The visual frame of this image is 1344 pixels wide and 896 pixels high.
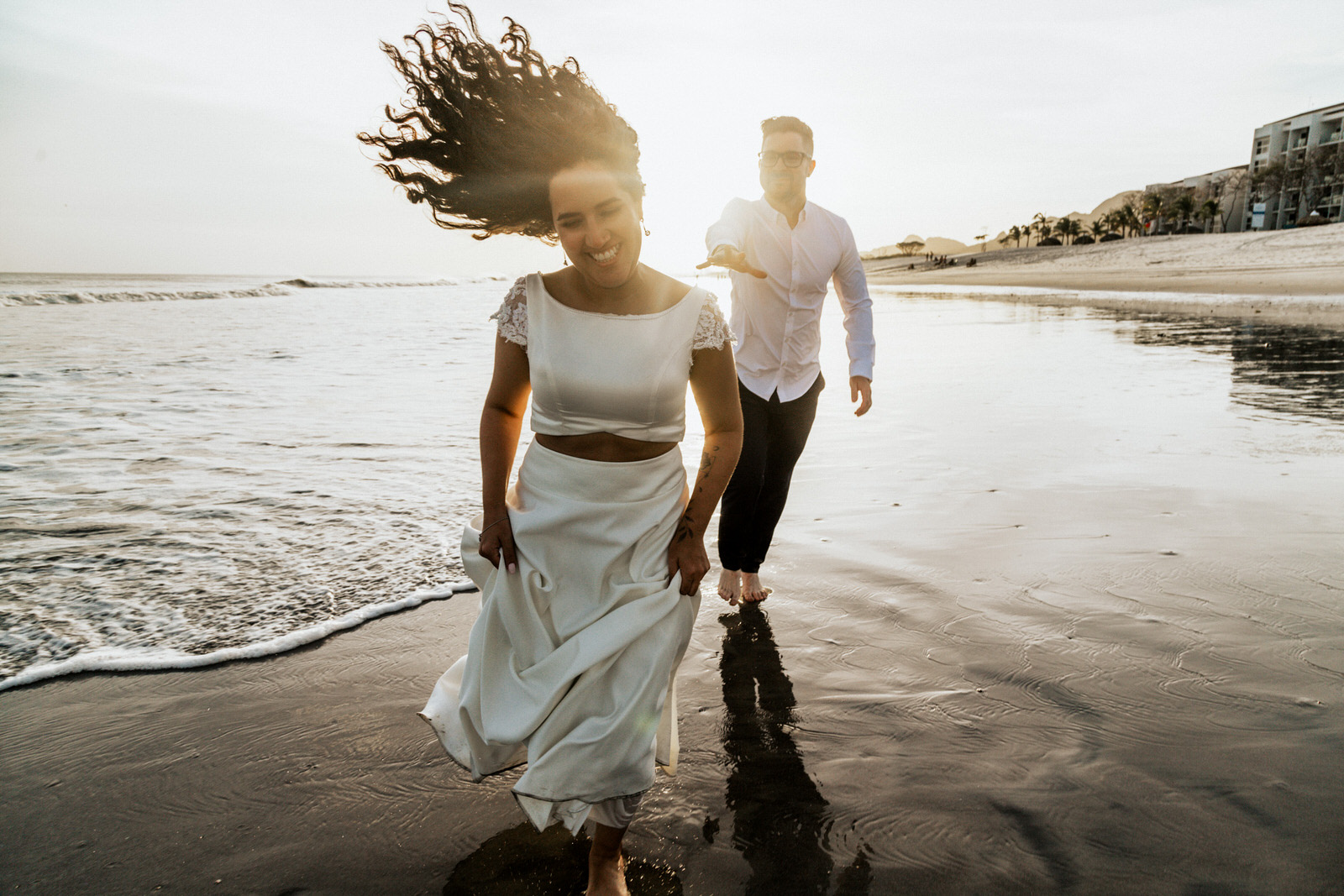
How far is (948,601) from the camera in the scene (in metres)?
Result: 3.76

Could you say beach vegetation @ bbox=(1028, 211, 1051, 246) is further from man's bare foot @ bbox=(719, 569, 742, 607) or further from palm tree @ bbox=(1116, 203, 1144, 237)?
man's bare foot @ bbox=(719, 569, 742, 607)

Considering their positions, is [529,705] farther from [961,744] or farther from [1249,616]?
[1249,616]

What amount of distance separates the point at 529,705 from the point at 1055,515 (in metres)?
4.10

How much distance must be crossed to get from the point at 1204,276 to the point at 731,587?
3850 centimetres

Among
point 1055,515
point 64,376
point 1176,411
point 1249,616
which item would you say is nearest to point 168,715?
point 1249,616

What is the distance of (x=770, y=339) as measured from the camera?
12.7ft

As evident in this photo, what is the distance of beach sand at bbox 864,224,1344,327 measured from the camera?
21062mm

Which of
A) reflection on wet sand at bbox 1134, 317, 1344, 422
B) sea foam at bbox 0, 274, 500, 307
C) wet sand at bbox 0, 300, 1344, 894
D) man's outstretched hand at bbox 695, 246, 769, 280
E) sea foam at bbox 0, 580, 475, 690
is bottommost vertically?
reflection on wet sand at bbox 1134, 317, 1344, 422

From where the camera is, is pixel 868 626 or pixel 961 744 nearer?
pixel 961 744

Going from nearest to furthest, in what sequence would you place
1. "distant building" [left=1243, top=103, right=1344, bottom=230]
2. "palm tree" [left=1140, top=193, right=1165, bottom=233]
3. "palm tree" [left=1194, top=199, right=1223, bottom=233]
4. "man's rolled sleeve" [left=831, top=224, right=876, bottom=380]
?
"man's rolled sleeve" [left=831, top=224, right=876, bottom=380]
"distant building" [left=1243, top=103, right=1344, bottom=230]
"palm tree" [left=1194, top=199, right=1223, bottom=233]
"palm tree" [left=1140, top=193, right=1165, bottom=233]

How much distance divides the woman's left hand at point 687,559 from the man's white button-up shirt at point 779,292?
1.83 meters

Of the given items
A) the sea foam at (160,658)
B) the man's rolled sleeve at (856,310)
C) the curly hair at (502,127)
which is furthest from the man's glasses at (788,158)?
the sea foam at (160,658)

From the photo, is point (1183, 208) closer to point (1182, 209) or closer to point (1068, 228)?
point (1182, 209)

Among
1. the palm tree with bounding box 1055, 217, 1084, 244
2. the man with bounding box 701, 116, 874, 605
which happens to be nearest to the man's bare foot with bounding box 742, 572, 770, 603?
the man with bounding box 701, 116, 874, 605
